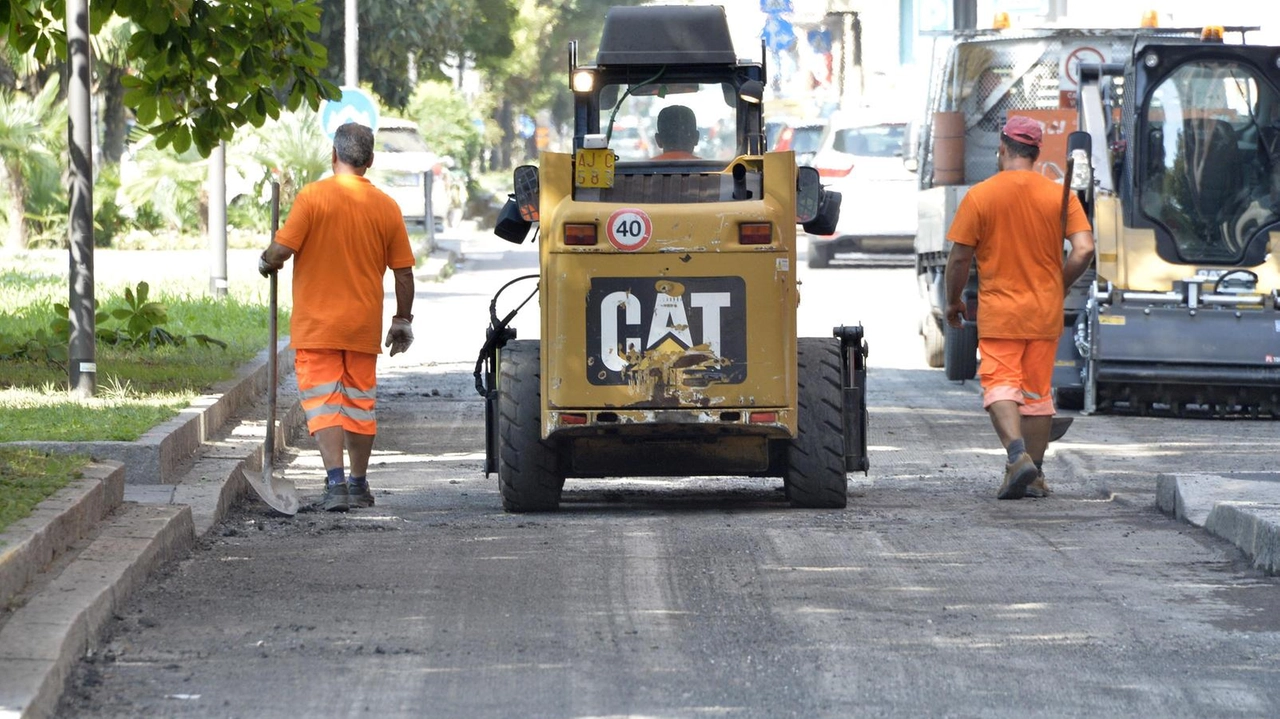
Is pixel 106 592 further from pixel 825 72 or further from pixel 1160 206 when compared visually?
pixel 825 72

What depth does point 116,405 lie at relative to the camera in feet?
32.2

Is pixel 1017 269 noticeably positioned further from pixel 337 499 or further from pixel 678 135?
pixel 337 499

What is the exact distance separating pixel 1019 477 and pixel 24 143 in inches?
751

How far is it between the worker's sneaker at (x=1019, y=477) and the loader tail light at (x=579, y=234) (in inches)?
86.4

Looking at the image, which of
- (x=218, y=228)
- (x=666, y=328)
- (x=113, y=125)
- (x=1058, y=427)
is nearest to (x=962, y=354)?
(x=1058, y=427)

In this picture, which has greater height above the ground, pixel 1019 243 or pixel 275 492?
pixel 1019 243

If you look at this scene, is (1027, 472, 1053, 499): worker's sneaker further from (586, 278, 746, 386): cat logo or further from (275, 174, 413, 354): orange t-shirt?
(275, 174, 413, 354): orange t-shirt

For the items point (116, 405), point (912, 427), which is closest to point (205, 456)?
point (116, 405)

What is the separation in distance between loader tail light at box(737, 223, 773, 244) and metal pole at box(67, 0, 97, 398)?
3891mm

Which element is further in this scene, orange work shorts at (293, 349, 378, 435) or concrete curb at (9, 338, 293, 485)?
orange work shorts at (293, 349, 378, 435)

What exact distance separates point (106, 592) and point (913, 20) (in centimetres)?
4420

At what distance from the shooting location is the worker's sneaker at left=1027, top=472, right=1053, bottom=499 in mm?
9117

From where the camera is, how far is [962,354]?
47.7 feet

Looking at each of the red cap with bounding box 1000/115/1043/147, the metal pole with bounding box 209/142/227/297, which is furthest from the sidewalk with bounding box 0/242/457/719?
the metal pole with bounding box 209/142/227/297
